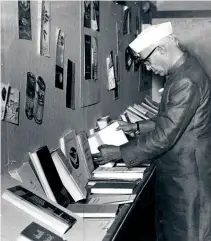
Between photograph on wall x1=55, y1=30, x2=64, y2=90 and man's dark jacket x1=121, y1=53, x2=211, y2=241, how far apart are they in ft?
1.63

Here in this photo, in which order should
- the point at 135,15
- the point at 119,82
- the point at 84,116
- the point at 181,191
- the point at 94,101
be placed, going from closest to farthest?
the point at 181,191 → the point at 84,116 → the point at 94,101 → the point at 119,82 → the point at 135,15

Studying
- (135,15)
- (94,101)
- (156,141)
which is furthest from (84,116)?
(135,15)

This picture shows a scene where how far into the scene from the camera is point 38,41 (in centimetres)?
212

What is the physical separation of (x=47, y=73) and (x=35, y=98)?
0.22 meters

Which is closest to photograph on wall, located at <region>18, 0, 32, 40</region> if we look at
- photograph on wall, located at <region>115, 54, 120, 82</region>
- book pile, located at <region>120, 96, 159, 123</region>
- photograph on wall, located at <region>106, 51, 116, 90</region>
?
photograph on wall, located at <region>106, 51, 116, 90</region>

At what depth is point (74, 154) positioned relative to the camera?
2.50 m

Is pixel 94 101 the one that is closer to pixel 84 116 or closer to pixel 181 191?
pixel 84 116

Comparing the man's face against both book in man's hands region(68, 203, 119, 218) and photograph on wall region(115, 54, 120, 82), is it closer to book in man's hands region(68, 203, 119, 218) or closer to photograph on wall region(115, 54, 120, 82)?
book in man's hands region(68, 203, 119, 218)

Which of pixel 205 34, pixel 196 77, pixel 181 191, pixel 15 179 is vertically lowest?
pixel 181 191

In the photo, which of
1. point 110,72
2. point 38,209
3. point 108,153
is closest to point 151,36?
point 108,153

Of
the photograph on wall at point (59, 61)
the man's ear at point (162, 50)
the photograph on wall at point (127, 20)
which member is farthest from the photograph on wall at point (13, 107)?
the photograph on wall at point (127, 20)

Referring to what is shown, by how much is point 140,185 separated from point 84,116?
0.80 metres

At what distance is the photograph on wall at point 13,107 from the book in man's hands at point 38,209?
11.6 inches

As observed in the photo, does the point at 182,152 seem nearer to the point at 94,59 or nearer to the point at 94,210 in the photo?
the point at 94,210
